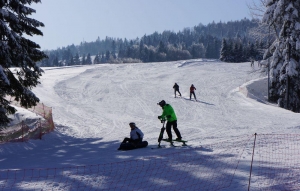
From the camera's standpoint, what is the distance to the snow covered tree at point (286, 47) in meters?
26.7

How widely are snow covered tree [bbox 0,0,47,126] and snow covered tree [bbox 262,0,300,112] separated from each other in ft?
61.9

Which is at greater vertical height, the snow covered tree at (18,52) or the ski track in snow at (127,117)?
the snow covered tree at (18,52)

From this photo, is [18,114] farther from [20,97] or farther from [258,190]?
[258,190]

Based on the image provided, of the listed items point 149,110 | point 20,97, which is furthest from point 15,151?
point 149,110

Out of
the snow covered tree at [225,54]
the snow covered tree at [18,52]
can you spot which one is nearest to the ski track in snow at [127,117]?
the snow covered tree at [18,52]

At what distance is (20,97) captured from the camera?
15.0 m

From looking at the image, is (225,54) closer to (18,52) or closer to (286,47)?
(286,47)

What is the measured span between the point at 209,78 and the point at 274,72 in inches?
751

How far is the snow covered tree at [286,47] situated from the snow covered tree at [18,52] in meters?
18.9

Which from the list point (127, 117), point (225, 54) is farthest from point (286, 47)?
point (225, 54)

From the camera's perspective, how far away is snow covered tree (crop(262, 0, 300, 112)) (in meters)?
26.7

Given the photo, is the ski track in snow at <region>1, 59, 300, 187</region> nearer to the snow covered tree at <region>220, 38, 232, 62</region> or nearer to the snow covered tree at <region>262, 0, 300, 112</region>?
the snow covered tree at <region>262, 0, 300, 112</region>

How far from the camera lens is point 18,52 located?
1427cm

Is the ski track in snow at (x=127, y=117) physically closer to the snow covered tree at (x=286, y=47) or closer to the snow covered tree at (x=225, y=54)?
the snow covered tree at (x=286, y=47)
